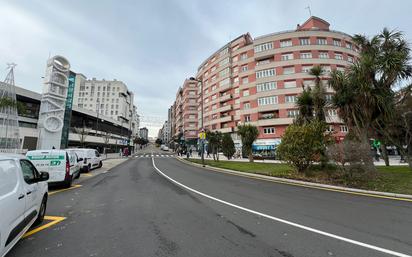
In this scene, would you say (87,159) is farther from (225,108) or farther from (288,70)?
(225,108)

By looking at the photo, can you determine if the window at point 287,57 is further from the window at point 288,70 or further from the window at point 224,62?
the window at point 224,62

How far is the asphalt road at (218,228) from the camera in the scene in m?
3.73

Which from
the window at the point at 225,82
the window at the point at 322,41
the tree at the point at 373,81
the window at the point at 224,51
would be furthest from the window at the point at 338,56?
the tree at the point at 373,81

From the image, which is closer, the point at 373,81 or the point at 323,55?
the point at 373,81

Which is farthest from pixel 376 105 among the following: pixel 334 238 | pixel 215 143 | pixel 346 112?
pixel 215 143

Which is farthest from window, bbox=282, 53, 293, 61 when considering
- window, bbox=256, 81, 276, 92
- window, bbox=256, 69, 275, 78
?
window, bbox=256, 81, 276, 92

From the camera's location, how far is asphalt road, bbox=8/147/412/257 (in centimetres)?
373

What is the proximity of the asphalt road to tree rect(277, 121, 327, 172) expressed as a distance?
535 cm

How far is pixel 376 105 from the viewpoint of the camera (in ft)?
Result: 43.3

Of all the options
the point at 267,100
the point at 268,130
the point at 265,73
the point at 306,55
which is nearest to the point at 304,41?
the point at 306,55

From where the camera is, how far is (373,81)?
530 inches

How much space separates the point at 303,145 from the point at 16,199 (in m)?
13.2

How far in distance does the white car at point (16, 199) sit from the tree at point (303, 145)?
12.6 meters

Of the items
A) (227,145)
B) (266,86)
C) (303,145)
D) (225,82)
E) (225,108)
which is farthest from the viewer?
(225,82)
